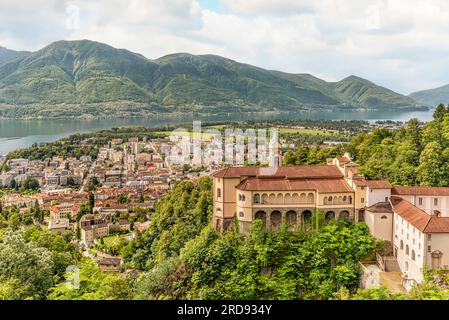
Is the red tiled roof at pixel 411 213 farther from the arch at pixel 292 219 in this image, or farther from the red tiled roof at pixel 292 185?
the arch at pixel 292 219

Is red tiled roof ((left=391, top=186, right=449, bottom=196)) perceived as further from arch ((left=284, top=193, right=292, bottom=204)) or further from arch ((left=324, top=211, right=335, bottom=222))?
arch ((left=284, top=193, right=292, bottom=204))

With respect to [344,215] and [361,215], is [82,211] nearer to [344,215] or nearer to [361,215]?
[344,215]

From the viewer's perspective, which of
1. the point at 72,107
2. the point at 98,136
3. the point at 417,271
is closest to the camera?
the point at 417,271

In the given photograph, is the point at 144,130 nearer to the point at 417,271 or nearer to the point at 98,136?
the point at 98,136

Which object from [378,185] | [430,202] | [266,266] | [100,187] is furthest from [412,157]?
[100,187]

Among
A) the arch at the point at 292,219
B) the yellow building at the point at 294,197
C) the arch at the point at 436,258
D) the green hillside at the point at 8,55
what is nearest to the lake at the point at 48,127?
the green hillside at the point at 8,55

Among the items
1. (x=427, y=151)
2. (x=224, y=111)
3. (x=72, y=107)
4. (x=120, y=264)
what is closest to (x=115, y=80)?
(x=72, y=107)
